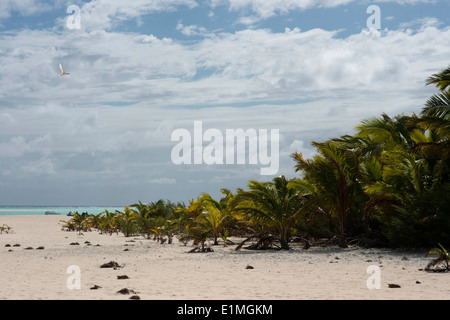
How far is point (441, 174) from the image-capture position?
1544 centimetres

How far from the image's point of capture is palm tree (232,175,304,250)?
1723 centimetres

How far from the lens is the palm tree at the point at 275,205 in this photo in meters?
17.2

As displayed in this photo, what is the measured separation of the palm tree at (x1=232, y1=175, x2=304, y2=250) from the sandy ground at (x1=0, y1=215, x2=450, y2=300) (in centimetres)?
101

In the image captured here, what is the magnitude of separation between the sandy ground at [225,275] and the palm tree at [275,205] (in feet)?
3.31

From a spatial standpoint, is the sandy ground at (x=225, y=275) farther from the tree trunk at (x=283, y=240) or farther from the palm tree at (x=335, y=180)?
the palm tree at (x=335, y=180)

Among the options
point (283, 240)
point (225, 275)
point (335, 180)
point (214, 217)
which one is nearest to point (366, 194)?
point (335, 180)

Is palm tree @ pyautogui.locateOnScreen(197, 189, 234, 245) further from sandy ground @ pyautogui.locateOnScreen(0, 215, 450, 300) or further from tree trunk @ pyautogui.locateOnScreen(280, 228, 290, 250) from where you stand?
sandy ground @ pyautogui.locateOnScreen(0, 215, 450, 300)

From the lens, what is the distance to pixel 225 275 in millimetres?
11047

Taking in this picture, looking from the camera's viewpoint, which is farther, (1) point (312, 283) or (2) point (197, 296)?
(1) point (312, 283)

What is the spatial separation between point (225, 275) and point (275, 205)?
6435 mm

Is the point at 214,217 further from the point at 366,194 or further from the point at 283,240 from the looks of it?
the point at 366,194
